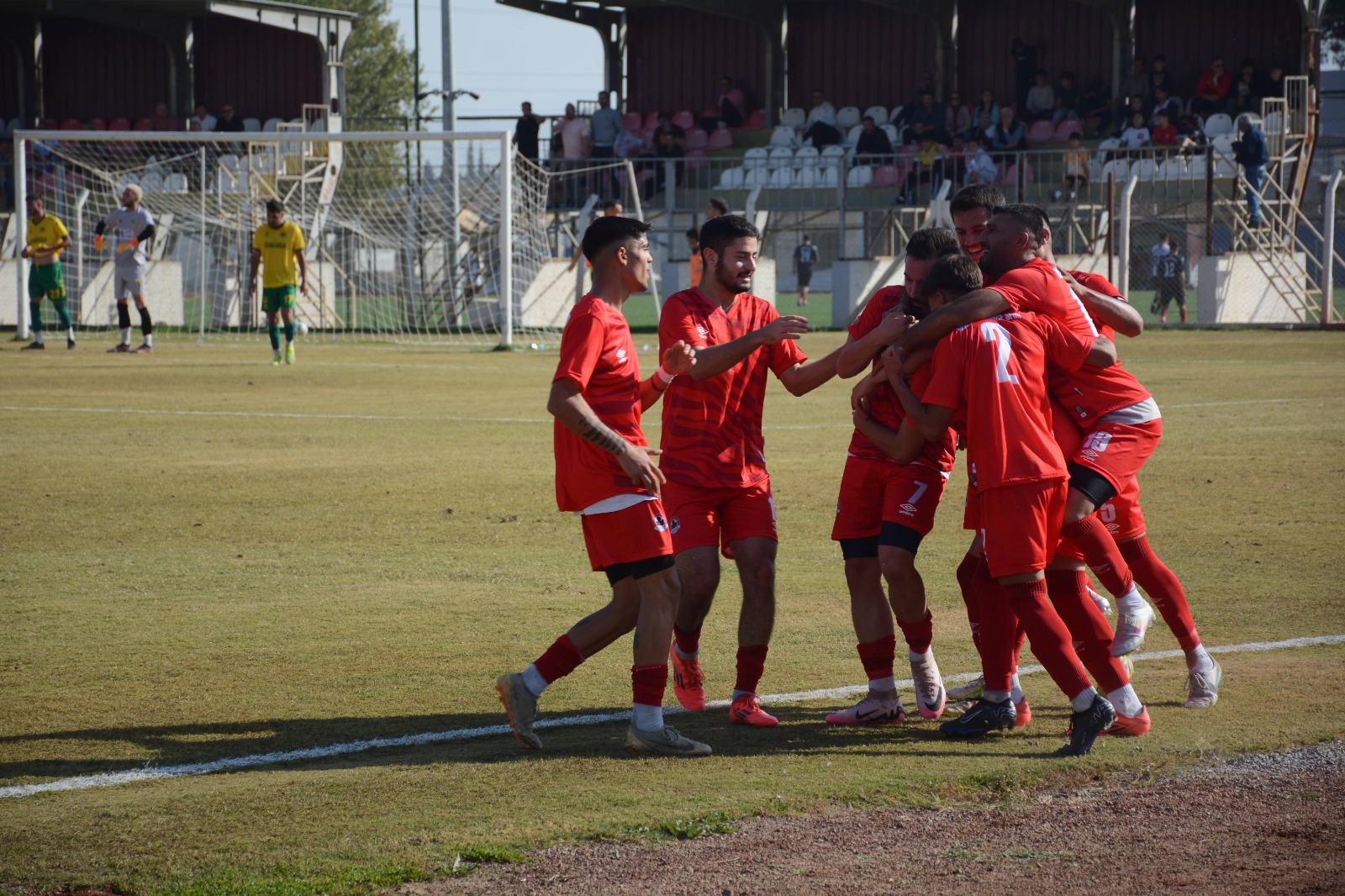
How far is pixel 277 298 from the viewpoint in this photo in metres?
21.3

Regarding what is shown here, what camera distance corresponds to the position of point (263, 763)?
491cm

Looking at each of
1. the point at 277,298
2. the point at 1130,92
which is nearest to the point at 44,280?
the point at 277,298

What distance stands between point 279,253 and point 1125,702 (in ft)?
58.8

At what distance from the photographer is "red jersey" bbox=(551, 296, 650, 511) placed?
5047 millimetres

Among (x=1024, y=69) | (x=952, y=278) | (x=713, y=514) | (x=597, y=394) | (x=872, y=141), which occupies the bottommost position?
(x=713, y=514)

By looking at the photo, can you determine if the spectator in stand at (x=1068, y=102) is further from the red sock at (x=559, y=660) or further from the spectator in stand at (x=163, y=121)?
the red sock at (x=559, y=660)

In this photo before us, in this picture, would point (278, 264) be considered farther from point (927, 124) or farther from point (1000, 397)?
point (927, 124)

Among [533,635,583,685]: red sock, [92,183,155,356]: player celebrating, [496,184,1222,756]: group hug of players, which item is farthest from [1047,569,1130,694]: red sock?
[92,183,155,356]: player celebrating

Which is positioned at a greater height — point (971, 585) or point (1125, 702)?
point (971, 585)

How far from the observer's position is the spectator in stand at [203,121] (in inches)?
1543

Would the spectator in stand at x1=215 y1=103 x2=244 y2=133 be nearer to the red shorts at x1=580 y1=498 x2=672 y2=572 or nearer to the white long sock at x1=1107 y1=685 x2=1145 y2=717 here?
the red shorts at x1=580 y1=498 x2=672 y2=572

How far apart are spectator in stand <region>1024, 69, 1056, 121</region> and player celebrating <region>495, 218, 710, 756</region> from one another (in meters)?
33.0

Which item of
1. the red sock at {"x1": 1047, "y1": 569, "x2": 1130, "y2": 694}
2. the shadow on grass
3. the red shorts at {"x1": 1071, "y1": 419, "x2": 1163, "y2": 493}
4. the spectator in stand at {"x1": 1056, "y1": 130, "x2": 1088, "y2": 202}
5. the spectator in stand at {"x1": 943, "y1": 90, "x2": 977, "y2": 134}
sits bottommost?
the shadow on grass

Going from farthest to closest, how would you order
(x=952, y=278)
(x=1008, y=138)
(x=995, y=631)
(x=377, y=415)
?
(x=1008, y=138)
(x=377, y=415)
(x=952, y=278)
(x=995, y=631)
